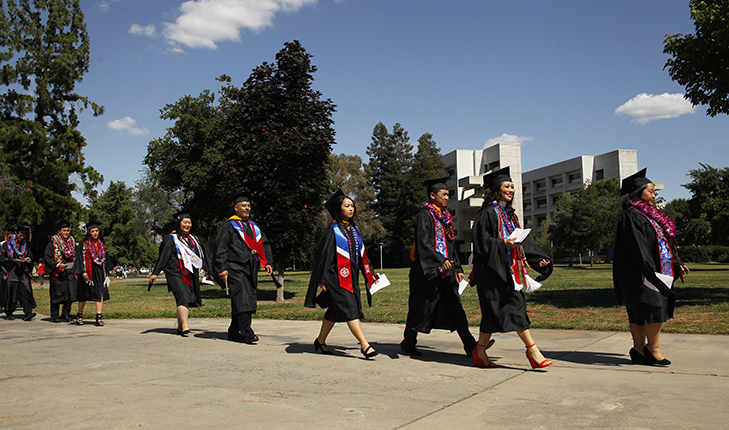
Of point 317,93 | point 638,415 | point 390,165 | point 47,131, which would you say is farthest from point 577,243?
point 638,415

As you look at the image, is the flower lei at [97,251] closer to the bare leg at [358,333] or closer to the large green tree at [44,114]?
the bare leg at [358,333]

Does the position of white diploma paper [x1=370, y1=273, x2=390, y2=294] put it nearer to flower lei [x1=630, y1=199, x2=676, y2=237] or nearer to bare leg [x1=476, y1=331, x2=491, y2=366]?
bare leg [x1=476, y1=331, x2=491, y2=366]

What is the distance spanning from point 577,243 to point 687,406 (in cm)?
5183

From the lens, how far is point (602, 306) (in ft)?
39.4

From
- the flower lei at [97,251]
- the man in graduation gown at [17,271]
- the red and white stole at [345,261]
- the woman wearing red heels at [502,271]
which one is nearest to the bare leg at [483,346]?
the woman wearing red heels at [502,271]

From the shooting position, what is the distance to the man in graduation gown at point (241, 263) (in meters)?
7.65

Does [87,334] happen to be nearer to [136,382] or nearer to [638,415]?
[136,382]

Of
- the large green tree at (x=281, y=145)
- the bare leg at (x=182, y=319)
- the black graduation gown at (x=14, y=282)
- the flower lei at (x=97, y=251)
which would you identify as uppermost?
the large green tree at (x=281, y=145)

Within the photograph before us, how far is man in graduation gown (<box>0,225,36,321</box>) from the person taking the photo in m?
11.9

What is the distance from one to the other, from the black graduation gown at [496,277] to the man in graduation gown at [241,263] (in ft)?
11.0

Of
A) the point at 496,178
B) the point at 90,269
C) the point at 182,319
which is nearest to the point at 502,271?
the point at 496,178

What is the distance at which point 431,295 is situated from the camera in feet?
20.1

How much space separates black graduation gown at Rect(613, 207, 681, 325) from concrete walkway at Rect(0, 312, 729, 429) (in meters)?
0.55

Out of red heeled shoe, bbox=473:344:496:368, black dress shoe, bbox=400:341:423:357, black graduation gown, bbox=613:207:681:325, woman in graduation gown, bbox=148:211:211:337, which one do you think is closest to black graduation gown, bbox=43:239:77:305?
woman in graduation gown, bbox=148:211:211:337
